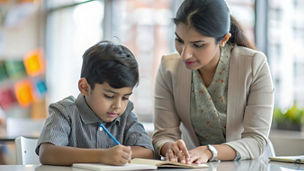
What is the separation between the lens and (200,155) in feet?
5.09

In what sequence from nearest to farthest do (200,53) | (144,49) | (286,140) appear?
(200,53), (286,140), (144,49)

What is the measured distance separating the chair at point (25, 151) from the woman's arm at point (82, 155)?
0.24 m

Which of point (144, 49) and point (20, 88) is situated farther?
point (20, 88)

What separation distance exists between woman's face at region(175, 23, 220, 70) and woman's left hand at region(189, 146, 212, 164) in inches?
12.2

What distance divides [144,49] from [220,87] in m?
2.99

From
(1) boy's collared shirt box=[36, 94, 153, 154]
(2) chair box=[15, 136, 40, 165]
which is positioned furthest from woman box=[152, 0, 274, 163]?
(2) chair box=[15, 136, 40, 165]

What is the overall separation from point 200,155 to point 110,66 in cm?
42

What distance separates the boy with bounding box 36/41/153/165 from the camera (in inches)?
58.6

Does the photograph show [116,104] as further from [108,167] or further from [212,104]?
[212,104]

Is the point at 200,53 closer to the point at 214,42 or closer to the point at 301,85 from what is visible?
the point at 214,42

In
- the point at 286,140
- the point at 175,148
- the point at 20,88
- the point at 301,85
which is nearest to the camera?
the point at 175,148

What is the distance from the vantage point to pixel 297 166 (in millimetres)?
1554

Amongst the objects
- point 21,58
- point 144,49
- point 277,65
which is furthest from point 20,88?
point 277,65

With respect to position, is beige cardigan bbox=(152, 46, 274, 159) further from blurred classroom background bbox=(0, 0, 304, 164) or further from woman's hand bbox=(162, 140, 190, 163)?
blurred classroom background bbox=(0, 0, 304, 164)
